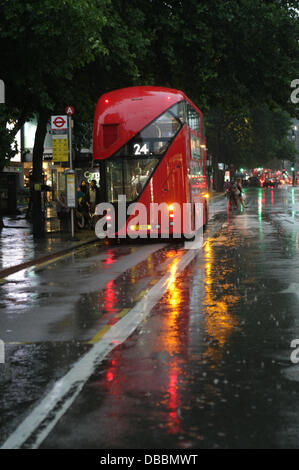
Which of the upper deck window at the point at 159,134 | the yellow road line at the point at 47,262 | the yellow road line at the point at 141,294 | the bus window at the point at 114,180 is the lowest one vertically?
the yellow road line at the point at 47,262

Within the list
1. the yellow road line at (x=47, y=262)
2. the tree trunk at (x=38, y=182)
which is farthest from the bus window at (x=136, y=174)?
the tree trunk at (x=38, y=182)

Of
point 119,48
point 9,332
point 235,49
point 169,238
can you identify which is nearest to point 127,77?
point 119,48

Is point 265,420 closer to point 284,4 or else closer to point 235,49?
point 235,49

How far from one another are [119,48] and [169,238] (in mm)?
5915

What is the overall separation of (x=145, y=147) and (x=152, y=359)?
14.8m

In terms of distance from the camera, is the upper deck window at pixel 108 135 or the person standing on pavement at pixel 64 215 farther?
the person standing on pavement at pixel 64 215

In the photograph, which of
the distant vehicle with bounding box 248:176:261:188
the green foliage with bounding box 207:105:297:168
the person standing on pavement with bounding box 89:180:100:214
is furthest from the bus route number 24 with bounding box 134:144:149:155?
the distant vehicle with bounding box 248:176:261:188

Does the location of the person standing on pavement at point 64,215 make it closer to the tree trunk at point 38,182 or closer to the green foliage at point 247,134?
the tree trunk at point 38,182

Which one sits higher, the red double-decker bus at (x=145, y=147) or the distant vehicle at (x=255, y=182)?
the red double-decker bus at (x=145, y=147)

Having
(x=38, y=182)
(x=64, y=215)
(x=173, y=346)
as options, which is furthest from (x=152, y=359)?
(x=38, y=182)

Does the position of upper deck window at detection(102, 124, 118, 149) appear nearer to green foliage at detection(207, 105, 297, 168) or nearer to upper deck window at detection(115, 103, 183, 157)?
upper deck window at detection(115, 103, 183, 157)

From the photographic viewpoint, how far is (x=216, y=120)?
2901 inches

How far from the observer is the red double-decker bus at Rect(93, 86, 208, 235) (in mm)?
21547

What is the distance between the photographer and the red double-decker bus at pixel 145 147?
21547mm
